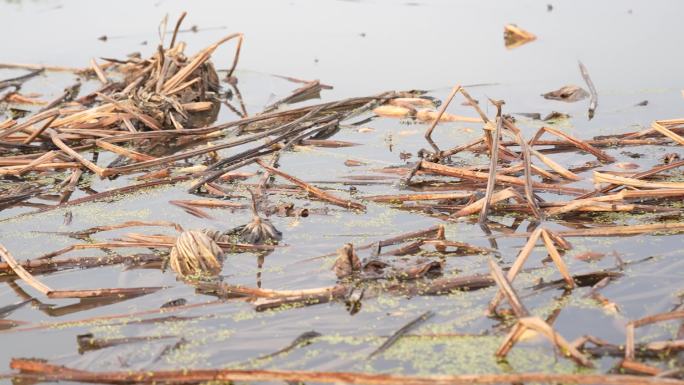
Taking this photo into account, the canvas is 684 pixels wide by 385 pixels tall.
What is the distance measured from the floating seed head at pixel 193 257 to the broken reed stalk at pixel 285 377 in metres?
0.76

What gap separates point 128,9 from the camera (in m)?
11.7

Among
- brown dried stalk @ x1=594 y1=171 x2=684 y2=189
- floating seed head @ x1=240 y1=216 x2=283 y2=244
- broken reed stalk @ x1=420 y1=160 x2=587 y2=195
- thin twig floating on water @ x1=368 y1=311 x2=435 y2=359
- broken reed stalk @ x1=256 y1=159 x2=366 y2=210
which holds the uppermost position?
brown dried stalk @ x1=594 y1=171 x2=684 y2=189

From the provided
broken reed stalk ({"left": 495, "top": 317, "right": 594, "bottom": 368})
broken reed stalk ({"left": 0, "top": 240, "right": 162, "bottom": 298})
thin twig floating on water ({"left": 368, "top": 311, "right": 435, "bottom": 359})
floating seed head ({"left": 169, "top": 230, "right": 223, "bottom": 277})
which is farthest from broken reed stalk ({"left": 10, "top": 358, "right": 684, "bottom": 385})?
floating seed head ({"left": 169, "top": 230, "right": 223, "bottom": 277})

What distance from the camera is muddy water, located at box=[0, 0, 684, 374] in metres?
2.67

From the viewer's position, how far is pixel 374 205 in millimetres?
4027

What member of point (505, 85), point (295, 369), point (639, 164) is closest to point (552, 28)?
point (505, 85)

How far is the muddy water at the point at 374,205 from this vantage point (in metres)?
2.67

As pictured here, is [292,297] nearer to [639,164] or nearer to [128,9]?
[639,164]

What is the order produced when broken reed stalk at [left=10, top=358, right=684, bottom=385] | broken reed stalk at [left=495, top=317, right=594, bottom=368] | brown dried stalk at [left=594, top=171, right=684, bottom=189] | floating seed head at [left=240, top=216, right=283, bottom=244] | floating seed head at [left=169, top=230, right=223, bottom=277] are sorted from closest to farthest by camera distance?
broken reed stalk at [left=10, top=358, right=684, bottom=385] < broken reed stalk at [left=495, top=317, right=594, bottom=368] < floating seed head at [left=169, top=230, right=223, bottom=277] < floating seed head at [left=240, top=216, right=283, bottom=244] < brown dried stalk at [left=594, top=171, right=684, bottom=189]

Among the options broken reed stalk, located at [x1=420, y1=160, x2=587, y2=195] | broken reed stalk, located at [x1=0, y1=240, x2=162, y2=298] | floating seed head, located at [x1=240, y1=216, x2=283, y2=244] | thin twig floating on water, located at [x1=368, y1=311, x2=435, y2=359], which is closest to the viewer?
thin twig floating on water, located at [x1=368, y1=311, x2=435, y2=359]

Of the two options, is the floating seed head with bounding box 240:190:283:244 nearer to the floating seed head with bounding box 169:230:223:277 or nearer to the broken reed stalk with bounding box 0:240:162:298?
the floating seed head with bounding box 169:230:223:277

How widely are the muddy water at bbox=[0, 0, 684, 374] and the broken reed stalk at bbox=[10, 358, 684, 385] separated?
13 cm

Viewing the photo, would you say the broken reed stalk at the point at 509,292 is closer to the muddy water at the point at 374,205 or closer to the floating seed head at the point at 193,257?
the muddy water at the point at 374,205

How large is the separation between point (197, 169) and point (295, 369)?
232cm
